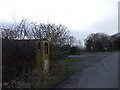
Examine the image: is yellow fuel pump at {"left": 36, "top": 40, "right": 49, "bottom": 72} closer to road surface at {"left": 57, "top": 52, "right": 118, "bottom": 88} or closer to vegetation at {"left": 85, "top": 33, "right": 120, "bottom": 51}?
road surface at {"left": 57, "top": 52, "right": 118, "bottom": 88}

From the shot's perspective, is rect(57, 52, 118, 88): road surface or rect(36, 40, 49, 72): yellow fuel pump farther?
rect(36, 40, 49, 72): yellow fuel pump

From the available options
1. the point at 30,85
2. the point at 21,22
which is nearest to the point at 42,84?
the point at 30,85

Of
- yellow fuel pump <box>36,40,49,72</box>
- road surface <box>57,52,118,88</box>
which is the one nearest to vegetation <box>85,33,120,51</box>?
road surface <box>57,52,118,88</box>

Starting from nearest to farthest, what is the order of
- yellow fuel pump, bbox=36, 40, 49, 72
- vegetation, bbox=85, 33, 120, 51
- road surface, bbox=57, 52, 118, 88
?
road surface, bbox=57, 52, 118, 88, yellow fuel pump, bbox=36, 40, 49, 72, vegetation, bbox=85, 33, 120, 51

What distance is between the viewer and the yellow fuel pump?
1092cm

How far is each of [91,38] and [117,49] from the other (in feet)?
39.3

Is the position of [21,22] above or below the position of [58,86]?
above

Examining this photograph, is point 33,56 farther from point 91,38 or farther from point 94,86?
point 91,38

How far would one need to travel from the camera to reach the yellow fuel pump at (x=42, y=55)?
10.9m

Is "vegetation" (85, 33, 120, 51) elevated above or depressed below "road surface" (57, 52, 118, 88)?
above

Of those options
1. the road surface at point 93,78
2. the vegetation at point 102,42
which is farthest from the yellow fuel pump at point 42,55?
the vegetation at point 102,42

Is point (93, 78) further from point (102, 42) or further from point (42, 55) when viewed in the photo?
point (102, 42)

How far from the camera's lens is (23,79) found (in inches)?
352

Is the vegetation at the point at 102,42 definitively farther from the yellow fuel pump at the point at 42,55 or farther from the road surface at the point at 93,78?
the yellow fuel pump at the point at 42,55
